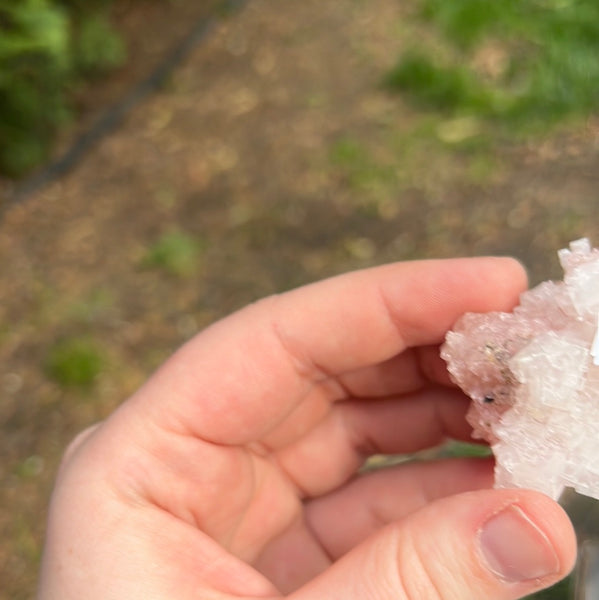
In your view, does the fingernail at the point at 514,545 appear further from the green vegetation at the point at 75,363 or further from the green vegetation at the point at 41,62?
the green vegetation at the point at 41,62

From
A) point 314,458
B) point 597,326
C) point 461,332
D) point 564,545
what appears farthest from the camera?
point 314,458

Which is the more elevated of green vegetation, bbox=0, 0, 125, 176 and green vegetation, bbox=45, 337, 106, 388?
green vegetation, bbox=0, 0, 125, 176

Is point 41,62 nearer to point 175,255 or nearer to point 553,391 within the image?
point 175,255

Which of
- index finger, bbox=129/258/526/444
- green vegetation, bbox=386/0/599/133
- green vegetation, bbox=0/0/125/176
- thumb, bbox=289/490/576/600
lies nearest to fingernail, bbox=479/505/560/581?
thumb, bbox=289/490/576/600

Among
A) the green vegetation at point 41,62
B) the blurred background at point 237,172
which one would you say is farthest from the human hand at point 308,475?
the green vegetation at point 41,62

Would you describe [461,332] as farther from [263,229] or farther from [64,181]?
[64,181]

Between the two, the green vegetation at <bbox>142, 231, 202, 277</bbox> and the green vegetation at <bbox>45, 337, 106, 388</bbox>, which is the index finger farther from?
the green vegetation at <bbox>142, 231, 202, 277</bbox>

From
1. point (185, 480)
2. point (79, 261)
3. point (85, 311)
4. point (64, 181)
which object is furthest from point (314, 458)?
point (64, 181)

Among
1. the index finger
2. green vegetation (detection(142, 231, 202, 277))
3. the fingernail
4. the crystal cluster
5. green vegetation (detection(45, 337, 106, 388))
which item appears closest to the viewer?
the fingernail

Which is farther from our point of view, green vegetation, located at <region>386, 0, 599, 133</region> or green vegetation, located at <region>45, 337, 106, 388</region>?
green vegetation, located at <region>386, 0, 599, 133</region>
